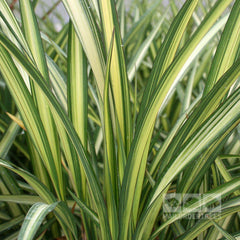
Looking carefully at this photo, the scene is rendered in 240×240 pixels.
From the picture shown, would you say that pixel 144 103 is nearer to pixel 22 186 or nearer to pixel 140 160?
pixel 140 160

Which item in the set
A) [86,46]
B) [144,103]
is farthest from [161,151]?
[86,46]

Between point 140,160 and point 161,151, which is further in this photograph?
point 161,151

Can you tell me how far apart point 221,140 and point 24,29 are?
362 millimetres

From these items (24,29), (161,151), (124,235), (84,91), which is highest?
(24,29)

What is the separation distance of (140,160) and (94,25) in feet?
0.69

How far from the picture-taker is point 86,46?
47 cm

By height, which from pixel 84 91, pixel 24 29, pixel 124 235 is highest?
pixel 24 29

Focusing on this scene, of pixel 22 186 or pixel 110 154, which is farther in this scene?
pixel 22 186

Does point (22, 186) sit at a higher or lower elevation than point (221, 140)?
lower

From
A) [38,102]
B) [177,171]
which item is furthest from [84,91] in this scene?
[177,171]

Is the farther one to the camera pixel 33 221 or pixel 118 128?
pixel 118 128

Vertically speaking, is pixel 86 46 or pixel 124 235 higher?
pixel 86 46

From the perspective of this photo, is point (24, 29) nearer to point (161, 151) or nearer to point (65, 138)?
point (65, 138)

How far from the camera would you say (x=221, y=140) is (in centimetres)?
46
